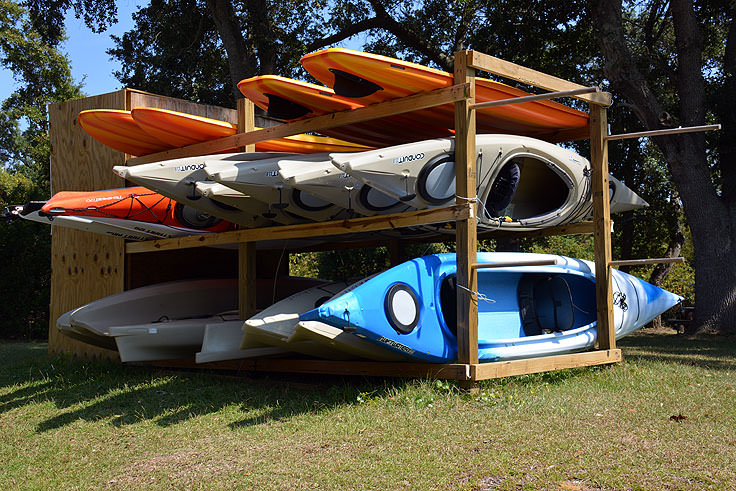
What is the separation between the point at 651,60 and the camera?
588 inches

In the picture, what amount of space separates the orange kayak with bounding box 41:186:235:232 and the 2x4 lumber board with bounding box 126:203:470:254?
41 cm

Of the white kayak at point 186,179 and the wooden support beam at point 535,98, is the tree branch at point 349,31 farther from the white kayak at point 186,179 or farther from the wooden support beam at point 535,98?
the wooden support beam at point 535,98

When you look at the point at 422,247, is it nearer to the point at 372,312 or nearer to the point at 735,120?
the point at 735,120

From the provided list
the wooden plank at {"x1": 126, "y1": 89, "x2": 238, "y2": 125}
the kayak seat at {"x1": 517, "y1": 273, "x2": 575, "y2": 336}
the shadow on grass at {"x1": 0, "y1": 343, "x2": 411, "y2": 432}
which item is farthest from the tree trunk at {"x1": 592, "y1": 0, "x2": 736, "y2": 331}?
the shadow on grass at {"x1": 0, "y1": 343, "x2": 411, "y2": 432}

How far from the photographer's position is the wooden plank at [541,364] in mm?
6078

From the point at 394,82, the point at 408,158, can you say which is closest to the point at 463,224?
the point at 408,158

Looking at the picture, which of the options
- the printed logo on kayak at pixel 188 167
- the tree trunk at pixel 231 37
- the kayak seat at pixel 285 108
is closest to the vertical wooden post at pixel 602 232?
the kayak seat at pixel 285 108

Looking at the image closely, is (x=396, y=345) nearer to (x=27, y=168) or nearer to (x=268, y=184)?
(x=268, y=184)

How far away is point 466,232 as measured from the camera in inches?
242

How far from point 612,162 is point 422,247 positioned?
4.79 metres

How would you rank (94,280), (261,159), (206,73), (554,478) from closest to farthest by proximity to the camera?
(554,478)
(261,159)
(94,280)
(206,73)

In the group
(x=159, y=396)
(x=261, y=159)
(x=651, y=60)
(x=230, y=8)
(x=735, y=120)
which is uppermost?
(x=230, y=8)

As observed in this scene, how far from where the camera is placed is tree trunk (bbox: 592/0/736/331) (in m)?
13.0

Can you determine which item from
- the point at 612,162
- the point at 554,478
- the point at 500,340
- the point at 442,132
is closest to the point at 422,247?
the point at 612,162
